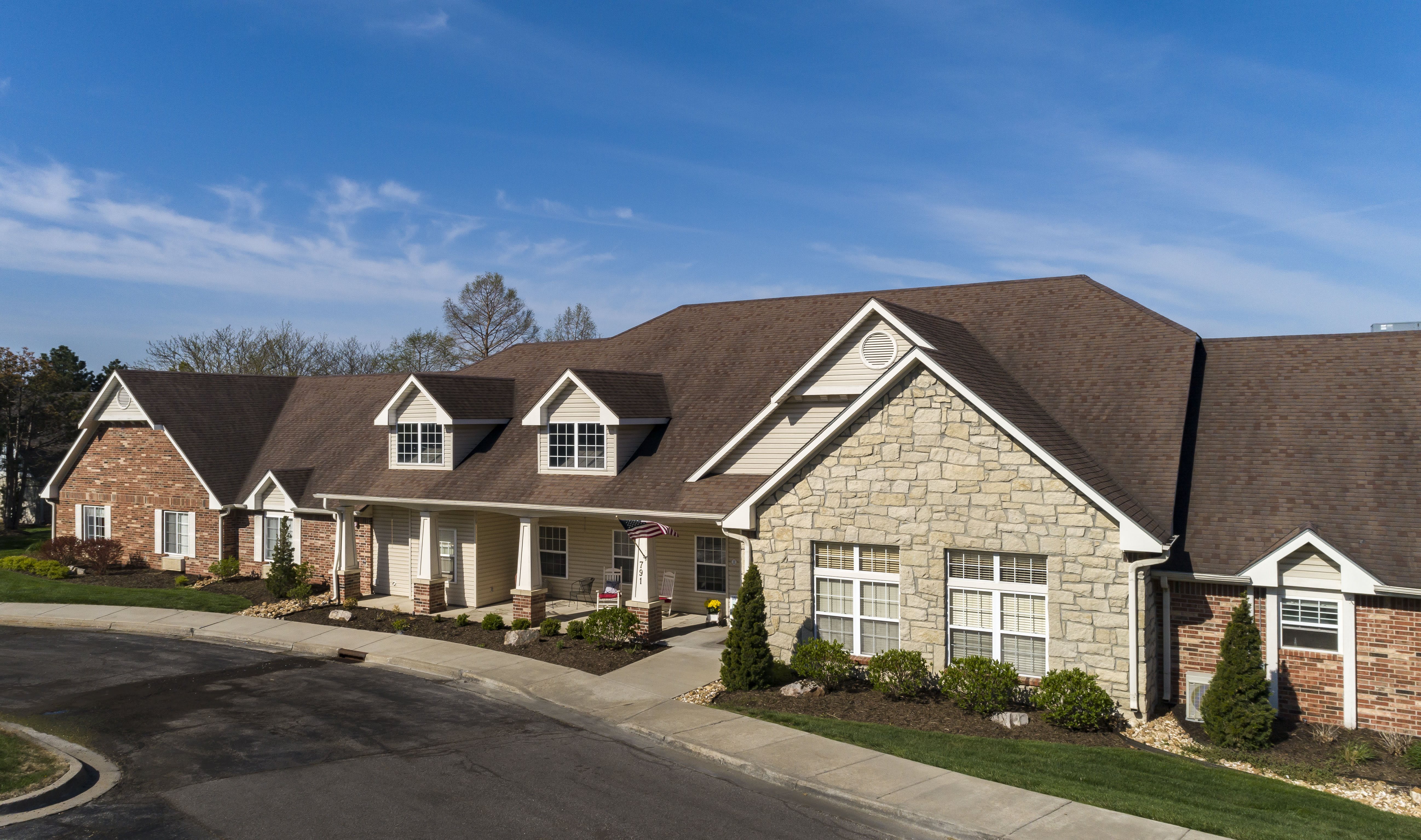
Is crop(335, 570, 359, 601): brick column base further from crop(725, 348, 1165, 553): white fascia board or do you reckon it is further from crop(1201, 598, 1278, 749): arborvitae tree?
crop(1201, 598, 1278, 749): arborvitae tree

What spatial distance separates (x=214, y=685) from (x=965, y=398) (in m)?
14.9

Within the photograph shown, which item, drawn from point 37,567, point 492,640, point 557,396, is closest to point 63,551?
point 37,567

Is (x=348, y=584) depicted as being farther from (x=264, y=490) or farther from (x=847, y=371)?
(x=847, y=371)

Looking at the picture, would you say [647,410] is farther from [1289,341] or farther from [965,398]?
[1289,341]

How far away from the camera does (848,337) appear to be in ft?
63.8

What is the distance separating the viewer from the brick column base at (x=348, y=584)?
25.0 metres

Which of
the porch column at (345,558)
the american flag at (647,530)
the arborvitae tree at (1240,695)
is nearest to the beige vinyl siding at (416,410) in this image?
the porch column at (345,558)

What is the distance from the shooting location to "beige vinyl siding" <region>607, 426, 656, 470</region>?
890 inches

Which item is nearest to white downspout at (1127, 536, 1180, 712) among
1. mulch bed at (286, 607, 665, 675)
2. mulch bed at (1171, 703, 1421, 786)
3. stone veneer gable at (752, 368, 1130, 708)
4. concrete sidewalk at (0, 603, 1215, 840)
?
stone veneer gable at (752, 368, 1130, 708)

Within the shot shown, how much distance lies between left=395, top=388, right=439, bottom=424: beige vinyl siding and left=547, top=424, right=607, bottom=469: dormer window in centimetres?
398

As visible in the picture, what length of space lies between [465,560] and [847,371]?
1197cm

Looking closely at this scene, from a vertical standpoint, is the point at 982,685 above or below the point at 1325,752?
above

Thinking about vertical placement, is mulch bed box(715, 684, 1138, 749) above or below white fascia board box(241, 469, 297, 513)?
below

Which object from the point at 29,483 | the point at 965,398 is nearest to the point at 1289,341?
the point at 965,398
